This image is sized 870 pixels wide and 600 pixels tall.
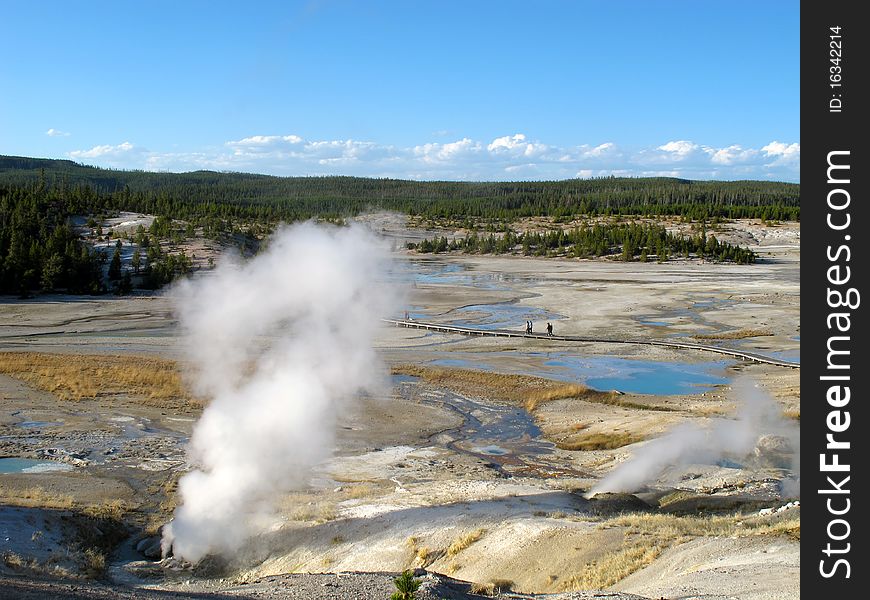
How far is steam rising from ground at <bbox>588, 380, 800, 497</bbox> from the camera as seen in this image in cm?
2217

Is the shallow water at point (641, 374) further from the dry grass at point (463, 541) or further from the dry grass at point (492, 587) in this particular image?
the dry grass at point (492, 587)

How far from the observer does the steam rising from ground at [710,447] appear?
22.2 meters

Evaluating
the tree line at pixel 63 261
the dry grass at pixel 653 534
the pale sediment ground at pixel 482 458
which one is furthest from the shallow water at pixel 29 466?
the tree line at pixel 63 261

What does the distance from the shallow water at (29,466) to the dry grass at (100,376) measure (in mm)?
8288

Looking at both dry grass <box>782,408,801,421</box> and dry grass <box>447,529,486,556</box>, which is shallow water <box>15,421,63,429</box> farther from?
dry grass <box>782,408,801,421</box>

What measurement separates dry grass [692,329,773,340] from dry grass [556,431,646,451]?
2530 cm

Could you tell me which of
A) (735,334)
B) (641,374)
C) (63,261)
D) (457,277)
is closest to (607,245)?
(457,277)

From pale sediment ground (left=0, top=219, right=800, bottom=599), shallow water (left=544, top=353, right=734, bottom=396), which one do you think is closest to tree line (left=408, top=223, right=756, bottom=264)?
pale sediment ground (left=0, top=219, right=800, bottom=599)

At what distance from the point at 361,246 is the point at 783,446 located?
13638 mm

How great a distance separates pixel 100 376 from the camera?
3828 cm

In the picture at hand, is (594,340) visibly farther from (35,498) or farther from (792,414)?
(35,498)

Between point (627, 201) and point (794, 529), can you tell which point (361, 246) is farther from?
point (627, 201)
